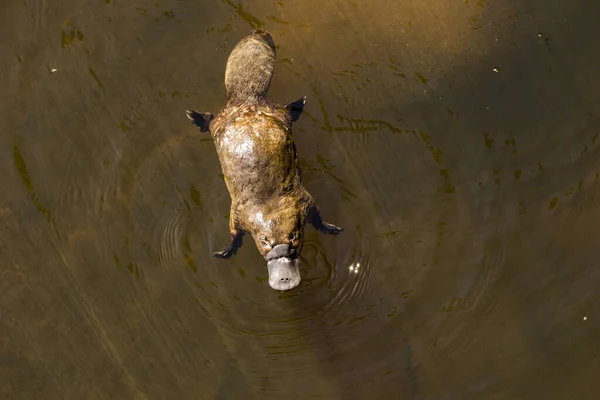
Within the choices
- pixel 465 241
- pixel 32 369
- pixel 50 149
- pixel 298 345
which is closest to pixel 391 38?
pixel 465 241

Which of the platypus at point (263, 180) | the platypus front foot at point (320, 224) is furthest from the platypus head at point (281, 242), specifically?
the platypus front foot at point (320, 224)

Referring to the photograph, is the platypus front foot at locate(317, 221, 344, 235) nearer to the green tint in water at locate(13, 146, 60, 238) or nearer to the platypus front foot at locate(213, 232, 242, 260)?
the platypus front foot at locate(213, 232, 242, 260)

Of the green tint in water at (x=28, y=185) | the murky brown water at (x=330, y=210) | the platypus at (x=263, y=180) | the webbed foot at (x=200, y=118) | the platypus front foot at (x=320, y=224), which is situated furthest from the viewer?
the green tint in water at (x=28, y=185)

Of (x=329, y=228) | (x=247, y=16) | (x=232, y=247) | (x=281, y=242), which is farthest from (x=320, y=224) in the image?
(x=247, y=16)

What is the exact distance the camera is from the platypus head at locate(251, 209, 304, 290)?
411 cm

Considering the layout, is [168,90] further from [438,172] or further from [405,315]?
[405,315]

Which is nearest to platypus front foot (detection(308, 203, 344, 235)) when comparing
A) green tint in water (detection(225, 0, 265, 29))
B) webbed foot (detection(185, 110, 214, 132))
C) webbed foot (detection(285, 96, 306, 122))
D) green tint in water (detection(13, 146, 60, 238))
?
webbed foot (detection(285, 96, 306, 122))

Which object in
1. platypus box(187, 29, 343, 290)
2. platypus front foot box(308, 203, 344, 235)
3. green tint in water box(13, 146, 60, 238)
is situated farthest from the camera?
green tint in water box(13, 146, 60, 238)

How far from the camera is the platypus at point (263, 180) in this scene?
4.10m

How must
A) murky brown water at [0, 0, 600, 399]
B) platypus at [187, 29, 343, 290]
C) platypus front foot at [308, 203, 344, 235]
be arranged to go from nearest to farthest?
platypus at [187, 29, 343, 290]
platypus front foot at [308, 203, 344, 235]
murky brown water at [0, 0, 600, 399]

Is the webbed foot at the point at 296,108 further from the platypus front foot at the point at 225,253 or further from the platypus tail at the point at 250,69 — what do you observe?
the platypus front foot at the point at 225,253

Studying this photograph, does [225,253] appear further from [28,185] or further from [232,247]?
[28,185]

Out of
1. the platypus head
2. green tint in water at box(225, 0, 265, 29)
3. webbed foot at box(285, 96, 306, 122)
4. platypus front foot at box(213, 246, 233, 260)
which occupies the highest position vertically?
green tint in water at box(225, 0, 265, 29)

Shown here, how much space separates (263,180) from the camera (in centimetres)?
407
